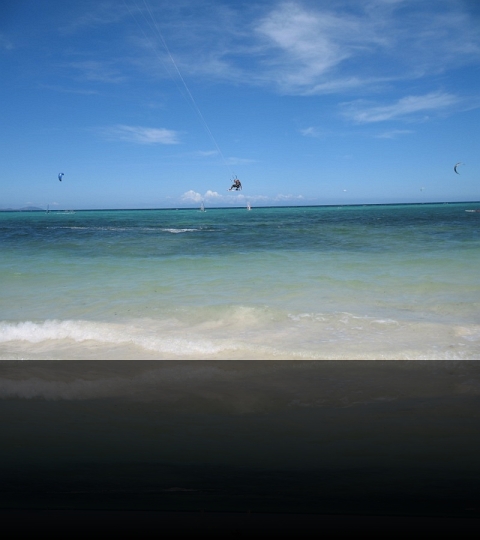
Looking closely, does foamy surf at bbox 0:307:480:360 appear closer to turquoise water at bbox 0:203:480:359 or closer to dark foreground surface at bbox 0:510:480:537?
turquoise water at bbox 0:203:480:359

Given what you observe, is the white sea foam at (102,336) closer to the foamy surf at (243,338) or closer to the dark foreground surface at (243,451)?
the foamy surf at (243,338)

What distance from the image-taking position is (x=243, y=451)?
2.99m

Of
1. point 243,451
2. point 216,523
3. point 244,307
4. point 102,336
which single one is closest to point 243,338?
point 244,307

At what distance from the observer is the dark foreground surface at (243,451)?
85.9 inches

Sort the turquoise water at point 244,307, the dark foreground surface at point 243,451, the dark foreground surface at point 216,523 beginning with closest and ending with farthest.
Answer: the dark foreground surface at point 216,523, the dark foreground surface at point 243,451, the turquoise water at point 244,307

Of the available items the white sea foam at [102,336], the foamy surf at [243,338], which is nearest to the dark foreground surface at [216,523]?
the foamy surf at [243,338]

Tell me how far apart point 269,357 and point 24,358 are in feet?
9.51

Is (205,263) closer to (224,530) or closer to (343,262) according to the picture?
(343,262)

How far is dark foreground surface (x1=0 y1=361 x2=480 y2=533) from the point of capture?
2182 mm

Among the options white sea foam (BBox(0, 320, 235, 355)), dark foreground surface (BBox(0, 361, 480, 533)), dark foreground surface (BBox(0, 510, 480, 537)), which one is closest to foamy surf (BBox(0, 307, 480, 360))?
white sea foam (BBox(0, 320, 235, 355))

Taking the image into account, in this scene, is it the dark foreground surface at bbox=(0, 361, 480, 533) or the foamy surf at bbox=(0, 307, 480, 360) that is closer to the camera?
the dark foreground surface at bbox=(0, 361, 480, 533)

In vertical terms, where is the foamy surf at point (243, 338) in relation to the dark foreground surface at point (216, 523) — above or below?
below

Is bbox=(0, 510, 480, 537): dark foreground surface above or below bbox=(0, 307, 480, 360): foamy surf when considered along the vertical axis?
above

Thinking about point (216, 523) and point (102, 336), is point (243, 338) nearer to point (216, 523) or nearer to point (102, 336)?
point (102, 336)
